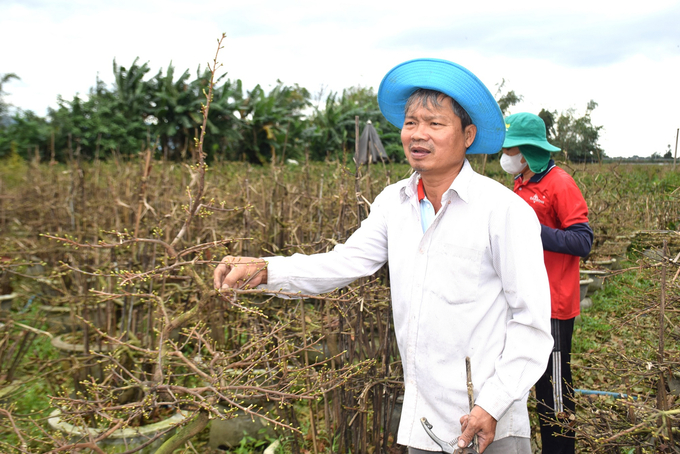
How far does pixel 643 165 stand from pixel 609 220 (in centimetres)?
269

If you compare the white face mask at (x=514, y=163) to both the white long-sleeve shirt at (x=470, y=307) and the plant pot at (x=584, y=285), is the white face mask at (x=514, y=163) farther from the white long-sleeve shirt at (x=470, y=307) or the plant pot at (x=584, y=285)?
the plant pot at (x=584, y=285)

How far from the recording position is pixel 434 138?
1.62 m

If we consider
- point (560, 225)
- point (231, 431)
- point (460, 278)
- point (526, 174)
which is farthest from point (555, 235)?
point (231, 431)

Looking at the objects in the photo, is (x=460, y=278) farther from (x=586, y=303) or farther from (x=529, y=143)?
(x=586, y=303)

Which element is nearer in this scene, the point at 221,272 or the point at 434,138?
the point at 434,138

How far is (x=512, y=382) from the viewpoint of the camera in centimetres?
145

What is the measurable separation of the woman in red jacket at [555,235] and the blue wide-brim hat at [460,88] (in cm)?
76

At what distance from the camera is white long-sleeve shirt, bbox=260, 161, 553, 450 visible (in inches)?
57.8

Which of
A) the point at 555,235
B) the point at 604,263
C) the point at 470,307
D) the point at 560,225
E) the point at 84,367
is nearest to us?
the point at 470,307

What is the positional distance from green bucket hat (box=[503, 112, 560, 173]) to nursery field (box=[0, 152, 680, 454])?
37cm

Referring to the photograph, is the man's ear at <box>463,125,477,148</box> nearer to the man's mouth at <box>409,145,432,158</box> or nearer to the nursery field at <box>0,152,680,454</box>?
the man's mouth at <box>409,145,432,158</box>

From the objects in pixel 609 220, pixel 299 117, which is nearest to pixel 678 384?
pixel 609 220

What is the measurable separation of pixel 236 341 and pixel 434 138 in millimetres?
2089

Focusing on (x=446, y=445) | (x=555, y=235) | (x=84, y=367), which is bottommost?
(x=84, y=367)
